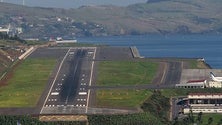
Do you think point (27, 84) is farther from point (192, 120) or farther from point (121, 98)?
point (192, 120)

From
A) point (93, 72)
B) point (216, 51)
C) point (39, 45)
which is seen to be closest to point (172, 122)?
point (93, 72)

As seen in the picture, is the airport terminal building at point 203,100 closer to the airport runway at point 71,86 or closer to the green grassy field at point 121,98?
the green grassy field at point 121,98

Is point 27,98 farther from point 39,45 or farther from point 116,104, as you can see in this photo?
point 39,45

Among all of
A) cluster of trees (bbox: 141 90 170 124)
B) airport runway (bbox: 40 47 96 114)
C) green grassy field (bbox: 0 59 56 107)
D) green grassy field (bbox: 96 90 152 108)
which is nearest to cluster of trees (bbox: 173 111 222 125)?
cluster of trees (bbox: 141 90 170 124)

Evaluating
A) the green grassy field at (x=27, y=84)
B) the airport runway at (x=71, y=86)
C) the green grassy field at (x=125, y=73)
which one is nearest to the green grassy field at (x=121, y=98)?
the airport runway at (x=71, y=86)

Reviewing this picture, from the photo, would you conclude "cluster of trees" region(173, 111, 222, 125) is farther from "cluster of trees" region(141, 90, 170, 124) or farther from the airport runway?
the airport runway

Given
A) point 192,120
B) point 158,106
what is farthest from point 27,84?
point 192,120
